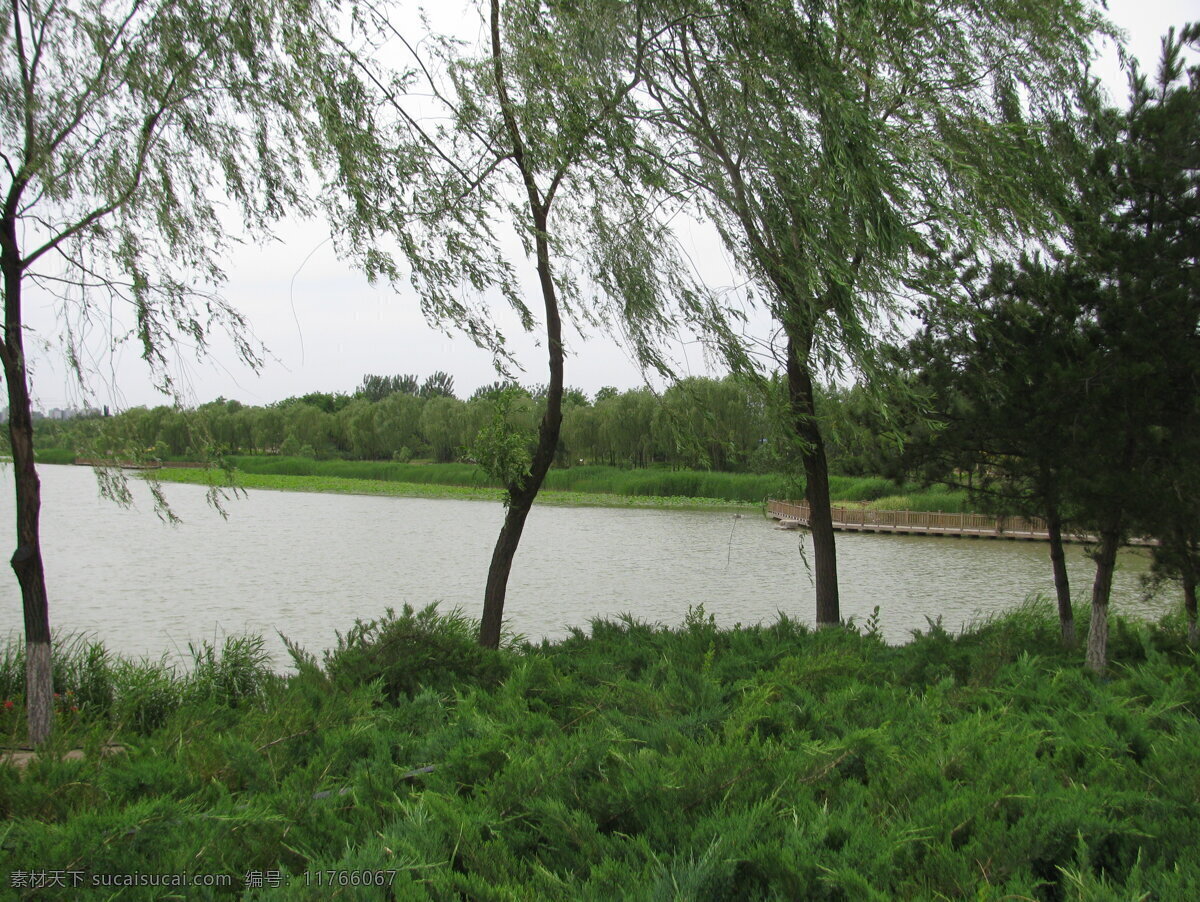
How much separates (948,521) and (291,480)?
30891 mm

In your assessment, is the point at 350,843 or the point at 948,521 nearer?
the point at 350,843

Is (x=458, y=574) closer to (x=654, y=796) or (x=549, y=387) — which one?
(x=549, y=387)

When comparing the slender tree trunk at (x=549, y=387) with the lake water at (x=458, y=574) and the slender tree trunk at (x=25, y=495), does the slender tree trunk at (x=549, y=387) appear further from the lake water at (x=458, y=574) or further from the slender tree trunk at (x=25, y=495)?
the slender tree trunk at (x=25, y=495)

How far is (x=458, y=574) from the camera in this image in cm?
1634

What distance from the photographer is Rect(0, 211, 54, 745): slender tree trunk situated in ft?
15.3

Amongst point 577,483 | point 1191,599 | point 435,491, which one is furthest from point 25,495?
point 577,483

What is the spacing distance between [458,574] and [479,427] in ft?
23.1

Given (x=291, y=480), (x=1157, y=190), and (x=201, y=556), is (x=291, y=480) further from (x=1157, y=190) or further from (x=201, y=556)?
(x=1157, y=190)

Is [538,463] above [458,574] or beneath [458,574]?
above

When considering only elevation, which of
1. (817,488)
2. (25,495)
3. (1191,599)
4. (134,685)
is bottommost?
(134,685)

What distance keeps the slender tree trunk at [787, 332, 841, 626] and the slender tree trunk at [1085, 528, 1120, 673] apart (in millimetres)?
1815

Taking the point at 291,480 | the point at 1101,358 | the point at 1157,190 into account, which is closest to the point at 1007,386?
the point at 1101,358

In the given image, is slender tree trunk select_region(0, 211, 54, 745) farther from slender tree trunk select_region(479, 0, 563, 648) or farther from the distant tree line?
slender tree trunk select_region(479, 0, 563, 648)

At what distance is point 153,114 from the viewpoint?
5055mm
